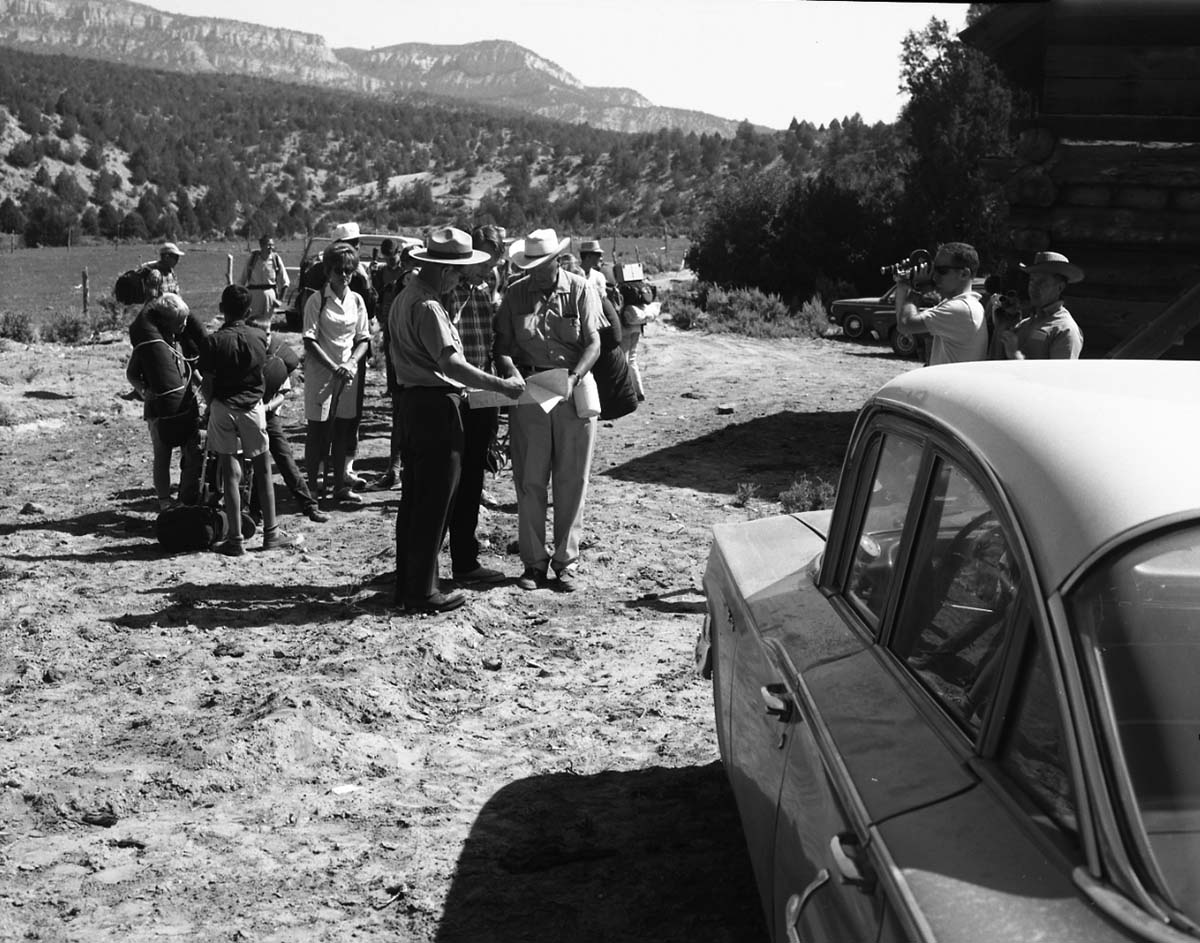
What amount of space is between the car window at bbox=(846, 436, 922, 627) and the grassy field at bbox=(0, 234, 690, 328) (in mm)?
21918

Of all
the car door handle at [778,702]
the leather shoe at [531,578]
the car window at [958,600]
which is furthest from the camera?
the leather shoe at [531,578]

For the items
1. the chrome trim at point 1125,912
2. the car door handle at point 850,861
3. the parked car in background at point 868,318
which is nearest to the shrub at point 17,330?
the parked car in background at point 868,318

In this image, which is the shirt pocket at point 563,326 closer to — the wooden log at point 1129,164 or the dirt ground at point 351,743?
the dirt ground at point 351,743

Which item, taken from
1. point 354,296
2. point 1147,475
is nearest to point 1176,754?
point 1147,475

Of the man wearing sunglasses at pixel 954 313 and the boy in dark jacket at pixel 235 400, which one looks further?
the boy in dark jacket at pixel 235 400

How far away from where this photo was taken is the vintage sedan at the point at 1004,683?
1.92m

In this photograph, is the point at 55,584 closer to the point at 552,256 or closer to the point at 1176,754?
the point at 552,256

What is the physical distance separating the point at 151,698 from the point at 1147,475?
15.8 feet

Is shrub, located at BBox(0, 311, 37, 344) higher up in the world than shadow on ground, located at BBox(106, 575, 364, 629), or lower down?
lower down

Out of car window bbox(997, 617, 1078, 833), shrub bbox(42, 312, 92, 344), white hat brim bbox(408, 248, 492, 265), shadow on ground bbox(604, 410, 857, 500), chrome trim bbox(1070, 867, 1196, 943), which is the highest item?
white hat brim bbox(408, 248, 492, 265)

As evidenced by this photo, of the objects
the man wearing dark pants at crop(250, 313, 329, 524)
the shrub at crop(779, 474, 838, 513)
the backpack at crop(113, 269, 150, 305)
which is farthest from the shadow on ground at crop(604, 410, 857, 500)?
the backpack at crop(113, 269, 150, 305)

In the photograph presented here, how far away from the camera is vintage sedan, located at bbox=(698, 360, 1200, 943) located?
6.29ft

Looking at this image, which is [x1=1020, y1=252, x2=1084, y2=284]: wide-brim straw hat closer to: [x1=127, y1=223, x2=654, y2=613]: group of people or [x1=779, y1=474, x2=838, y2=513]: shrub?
[x1=127, y1=223, x2=654, y2=613]: group of people

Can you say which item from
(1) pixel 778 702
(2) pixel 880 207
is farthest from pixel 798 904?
(2) pixel 880 207
